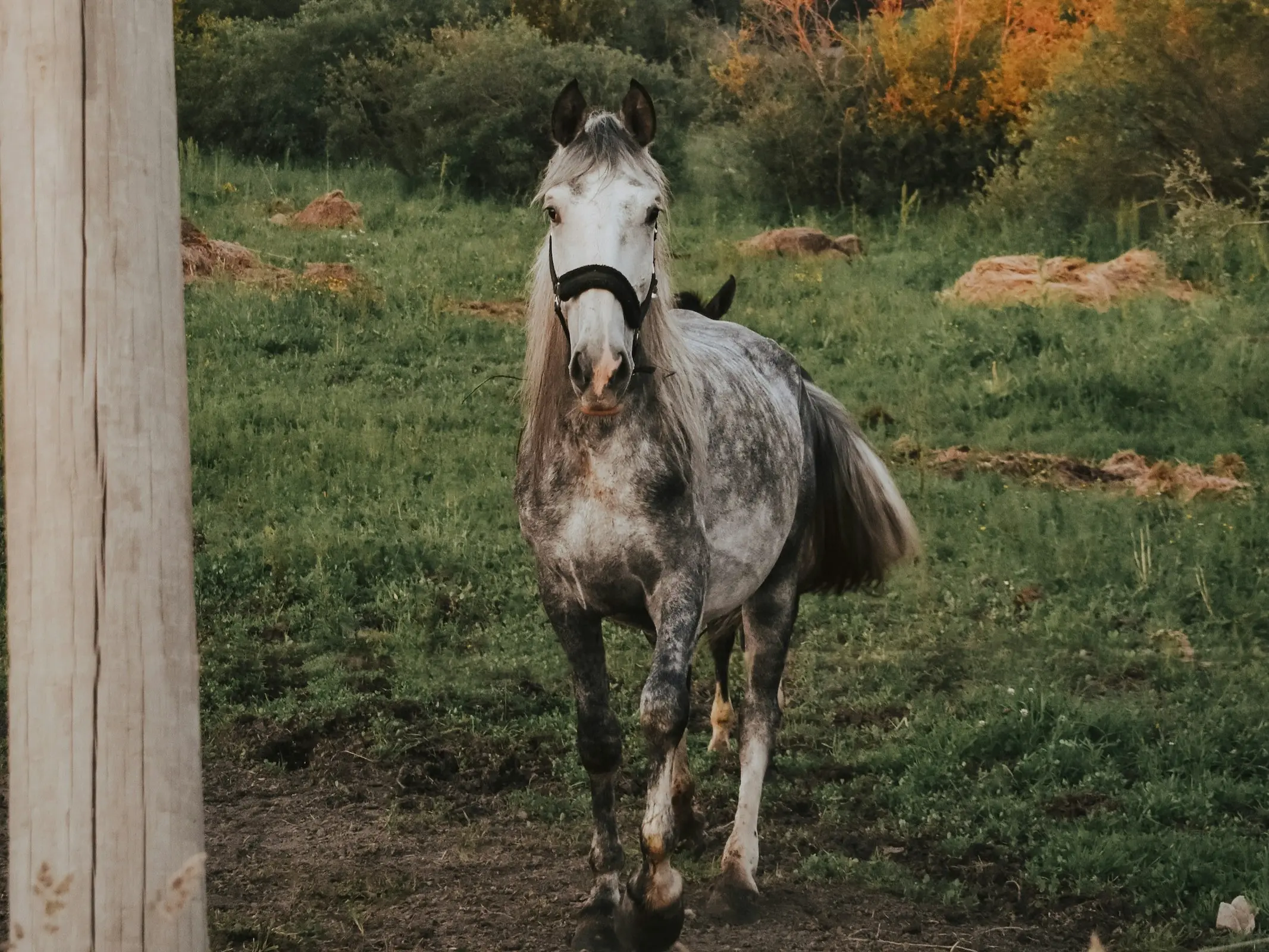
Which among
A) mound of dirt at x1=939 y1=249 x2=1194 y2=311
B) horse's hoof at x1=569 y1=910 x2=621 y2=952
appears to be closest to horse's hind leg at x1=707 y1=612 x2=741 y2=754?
horse's hoof at x1=569 y1=910 x2=621 y2=952

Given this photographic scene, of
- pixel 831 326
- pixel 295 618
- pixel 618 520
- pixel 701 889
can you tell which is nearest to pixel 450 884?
pixel 701 889

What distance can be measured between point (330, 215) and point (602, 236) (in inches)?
454

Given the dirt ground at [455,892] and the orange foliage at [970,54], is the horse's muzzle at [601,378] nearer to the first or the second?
the dirt ground at [455,892]

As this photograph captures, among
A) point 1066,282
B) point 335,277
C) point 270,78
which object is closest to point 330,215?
point 335,277

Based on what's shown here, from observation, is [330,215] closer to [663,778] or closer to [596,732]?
[596,732]

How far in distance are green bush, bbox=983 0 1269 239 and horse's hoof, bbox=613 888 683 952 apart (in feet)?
35.4

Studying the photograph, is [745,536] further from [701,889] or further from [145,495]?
[145,495]

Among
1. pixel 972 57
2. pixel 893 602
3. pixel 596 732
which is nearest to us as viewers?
pixel 596 732

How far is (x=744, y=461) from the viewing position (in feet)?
14.9

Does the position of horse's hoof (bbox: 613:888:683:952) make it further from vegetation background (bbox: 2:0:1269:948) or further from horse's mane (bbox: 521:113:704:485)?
horse's mane (bbox: 521:113:704:485)

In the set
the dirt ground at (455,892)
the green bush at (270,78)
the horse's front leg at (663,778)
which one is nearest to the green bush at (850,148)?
the green bush at (270,78)

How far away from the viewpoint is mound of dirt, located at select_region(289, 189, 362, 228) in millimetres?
14477

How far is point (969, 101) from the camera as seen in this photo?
17031mm

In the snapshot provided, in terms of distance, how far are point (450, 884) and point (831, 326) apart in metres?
7.88
